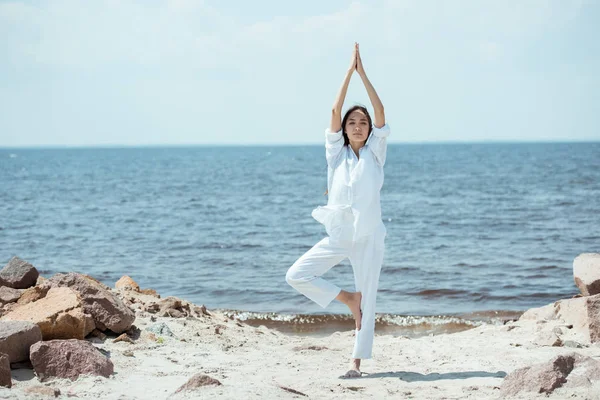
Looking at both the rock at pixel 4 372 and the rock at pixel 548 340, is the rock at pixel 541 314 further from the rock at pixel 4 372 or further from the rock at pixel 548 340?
the rock at pixel 4 372

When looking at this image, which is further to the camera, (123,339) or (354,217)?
(123,339)

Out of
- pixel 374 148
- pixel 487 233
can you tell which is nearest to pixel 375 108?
pixel 374 148

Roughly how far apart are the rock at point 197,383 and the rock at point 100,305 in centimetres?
209

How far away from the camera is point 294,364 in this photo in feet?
20.5

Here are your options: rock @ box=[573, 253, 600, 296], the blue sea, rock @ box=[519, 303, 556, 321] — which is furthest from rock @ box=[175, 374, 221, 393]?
the blue sea

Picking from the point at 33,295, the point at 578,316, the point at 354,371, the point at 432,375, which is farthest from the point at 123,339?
the point at 578,316

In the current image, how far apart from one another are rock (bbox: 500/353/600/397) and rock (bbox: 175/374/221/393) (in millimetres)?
2127

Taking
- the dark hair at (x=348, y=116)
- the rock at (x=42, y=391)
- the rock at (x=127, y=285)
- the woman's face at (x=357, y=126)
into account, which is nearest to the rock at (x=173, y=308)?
the rock at (x=127, y=285)

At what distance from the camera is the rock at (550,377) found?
4816mm

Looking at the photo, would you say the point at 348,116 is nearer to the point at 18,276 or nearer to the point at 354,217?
the point at 354,217

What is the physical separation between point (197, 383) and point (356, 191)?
200 cm

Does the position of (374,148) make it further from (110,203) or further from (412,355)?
(110,203)

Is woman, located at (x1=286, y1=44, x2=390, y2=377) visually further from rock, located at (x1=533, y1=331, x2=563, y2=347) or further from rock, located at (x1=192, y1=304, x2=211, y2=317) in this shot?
rock, located at (x1=192, y1=304, x2=211, y2=317)

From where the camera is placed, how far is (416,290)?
40.0 ft
